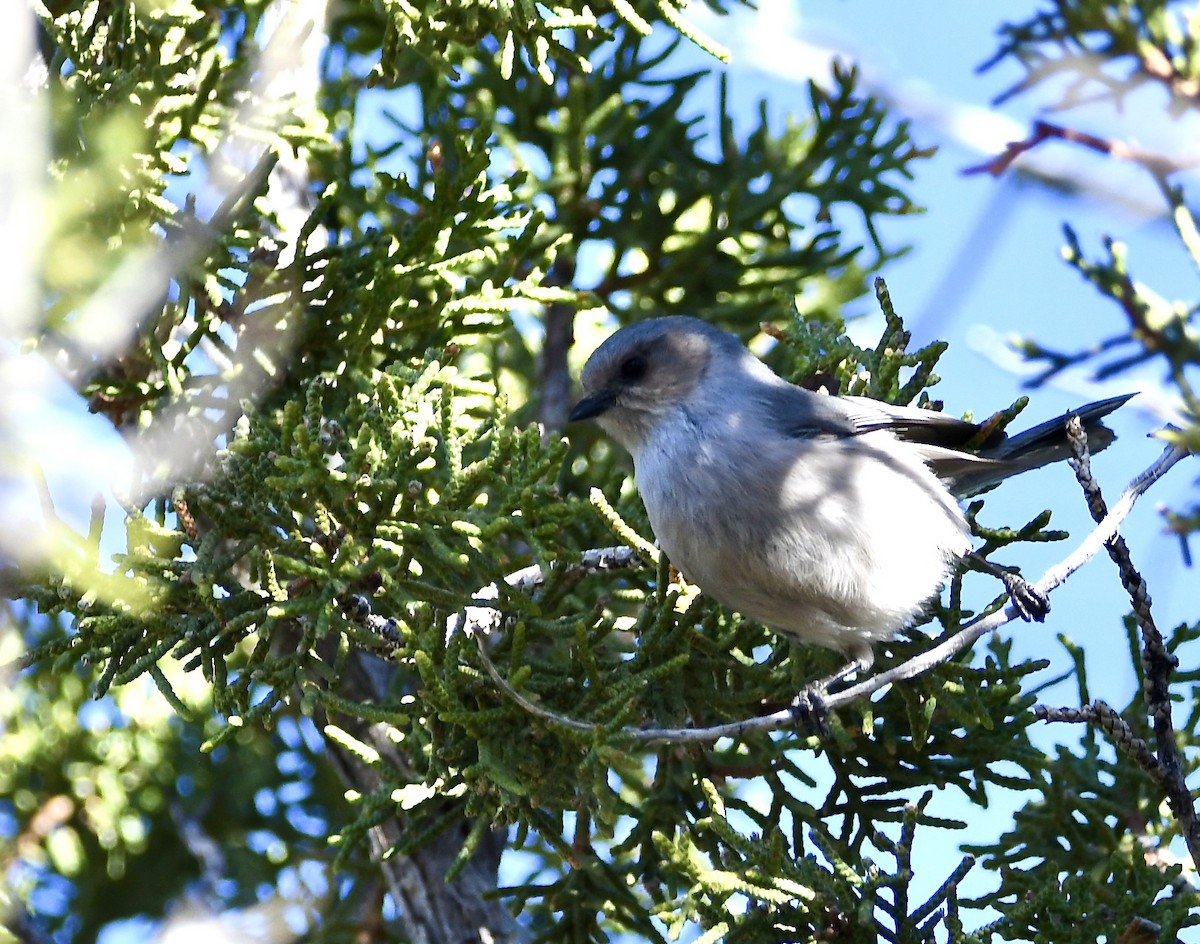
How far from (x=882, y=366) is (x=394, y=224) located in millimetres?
1678

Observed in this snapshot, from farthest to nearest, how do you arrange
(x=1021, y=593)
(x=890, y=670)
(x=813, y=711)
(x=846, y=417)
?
(x=846, y=417), (x=1021, y=593), (x=813, y=711), (x=890, y=670)

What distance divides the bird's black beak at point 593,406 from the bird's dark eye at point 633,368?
0.27 feet

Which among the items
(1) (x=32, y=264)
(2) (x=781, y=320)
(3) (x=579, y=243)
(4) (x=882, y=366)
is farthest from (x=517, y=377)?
(1) (x=32, y=264)

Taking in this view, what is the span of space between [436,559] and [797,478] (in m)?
1.02

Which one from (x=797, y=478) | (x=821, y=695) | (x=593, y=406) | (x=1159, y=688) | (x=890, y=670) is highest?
(x=593, y=406)

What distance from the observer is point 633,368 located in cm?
413

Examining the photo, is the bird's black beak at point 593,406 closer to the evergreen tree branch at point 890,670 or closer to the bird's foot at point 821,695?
the evergreen tree branch at point 890,670

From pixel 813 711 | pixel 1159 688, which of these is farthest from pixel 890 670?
pixel 1159 688

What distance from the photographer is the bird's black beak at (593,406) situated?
4102mm

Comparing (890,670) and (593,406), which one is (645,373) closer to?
(593,406)

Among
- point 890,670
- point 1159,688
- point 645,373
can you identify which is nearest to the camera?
point 1159,688

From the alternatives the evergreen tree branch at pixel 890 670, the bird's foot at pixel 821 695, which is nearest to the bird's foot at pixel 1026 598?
the evergreen tree branch at pixel 890 670

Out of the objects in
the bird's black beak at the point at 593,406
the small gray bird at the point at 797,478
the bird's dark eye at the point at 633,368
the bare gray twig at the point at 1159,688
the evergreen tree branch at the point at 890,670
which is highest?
the bird's dark eye at the point at 633,368

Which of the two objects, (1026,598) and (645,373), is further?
(645,373)
